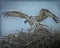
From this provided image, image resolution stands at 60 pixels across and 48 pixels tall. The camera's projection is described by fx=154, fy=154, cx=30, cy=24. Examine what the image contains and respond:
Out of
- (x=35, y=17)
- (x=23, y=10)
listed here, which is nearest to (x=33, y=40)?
(x=35, y=17)

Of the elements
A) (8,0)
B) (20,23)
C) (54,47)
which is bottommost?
(54,47)

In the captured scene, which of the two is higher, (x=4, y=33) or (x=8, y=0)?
(x=8, y=0)

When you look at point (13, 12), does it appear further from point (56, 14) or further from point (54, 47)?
point (54, 47)

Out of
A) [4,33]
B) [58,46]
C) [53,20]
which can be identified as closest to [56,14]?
[53,20]

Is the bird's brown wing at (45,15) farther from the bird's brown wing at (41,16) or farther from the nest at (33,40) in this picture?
the nest at (33,40)

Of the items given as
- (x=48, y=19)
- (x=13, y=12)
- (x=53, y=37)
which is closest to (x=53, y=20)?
(x=48, y=19)

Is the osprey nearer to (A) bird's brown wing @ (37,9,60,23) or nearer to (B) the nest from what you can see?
(A) bird's brown wing @ (37,9,60,23)
